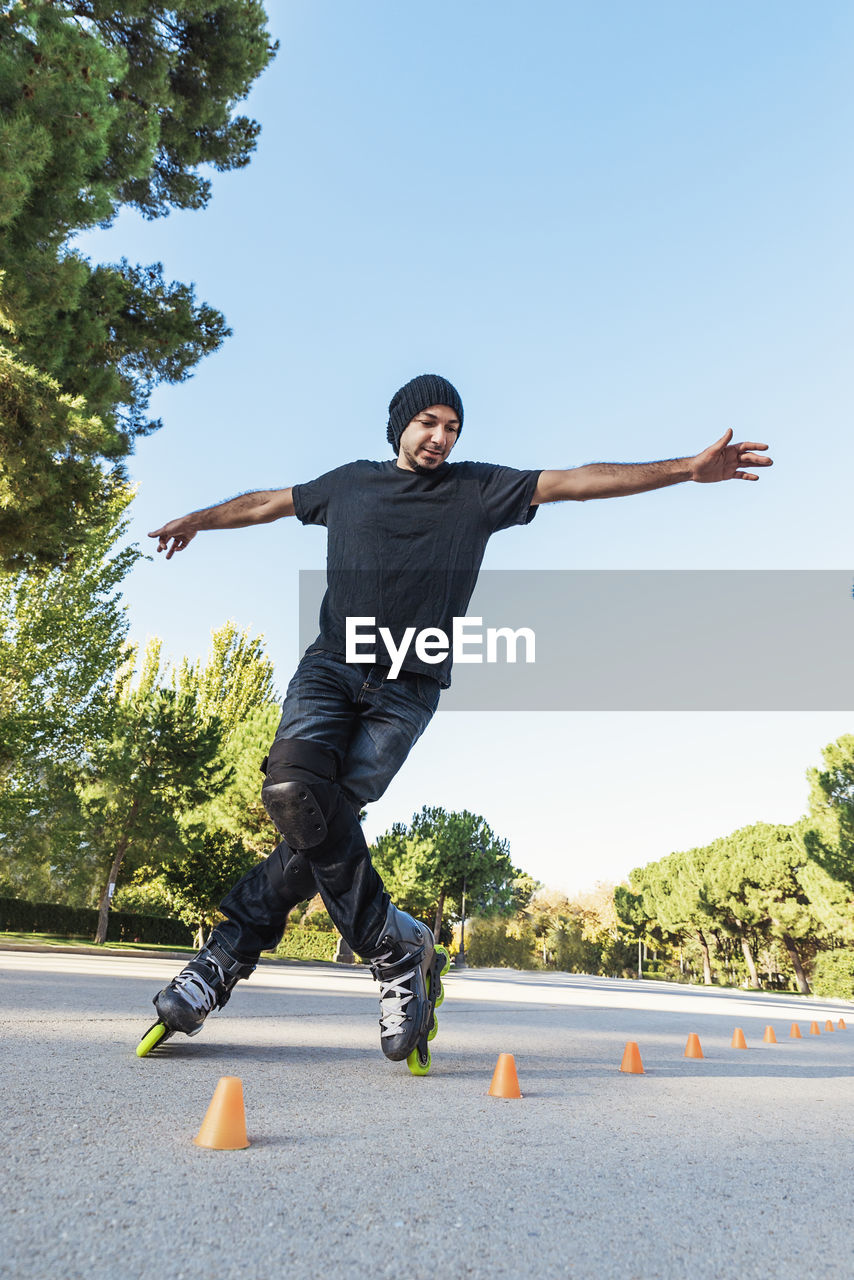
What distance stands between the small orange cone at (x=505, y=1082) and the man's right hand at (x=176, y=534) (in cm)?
231

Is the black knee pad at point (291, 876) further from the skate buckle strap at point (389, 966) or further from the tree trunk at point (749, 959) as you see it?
the tree trunk at point (749, 959)

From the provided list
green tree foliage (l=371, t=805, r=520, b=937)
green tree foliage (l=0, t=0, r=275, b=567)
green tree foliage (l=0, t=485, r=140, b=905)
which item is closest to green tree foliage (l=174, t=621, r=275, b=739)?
green tree foliage (l=371, t=805, r=520, b=937)

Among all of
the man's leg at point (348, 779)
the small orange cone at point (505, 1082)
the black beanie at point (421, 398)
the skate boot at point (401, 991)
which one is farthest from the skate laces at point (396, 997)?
the black beanie at point (421, 398)

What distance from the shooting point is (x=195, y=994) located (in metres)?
2.93

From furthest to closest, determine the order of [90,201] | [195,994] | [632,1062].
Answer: [90,201]
[632,1062]
[195,994]

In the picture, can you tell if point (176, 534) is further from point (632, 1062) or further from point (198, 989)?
point (632, 1062)

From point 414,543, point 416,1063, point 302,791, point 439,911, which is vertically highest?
point 439,911

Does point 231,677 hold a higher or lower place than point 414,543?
higher

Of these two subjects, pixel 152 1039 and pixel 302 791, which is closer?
pixel 302 791

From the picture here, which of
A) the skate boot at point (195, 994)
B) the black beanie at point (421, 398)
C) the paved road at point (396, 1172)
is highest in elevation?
the black beanie at point (421, 398)

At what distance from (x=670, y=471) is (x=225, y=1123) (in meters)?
2.45

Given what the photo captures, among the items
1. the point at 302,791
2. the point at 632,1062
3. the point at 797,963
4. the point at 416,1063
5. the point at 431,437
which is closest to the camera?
the point at 302,791

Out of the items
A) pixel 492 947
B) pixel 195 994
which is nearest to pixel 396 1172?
pixel 195 994

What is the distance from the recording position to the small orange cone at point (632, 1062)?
3.92 metres
